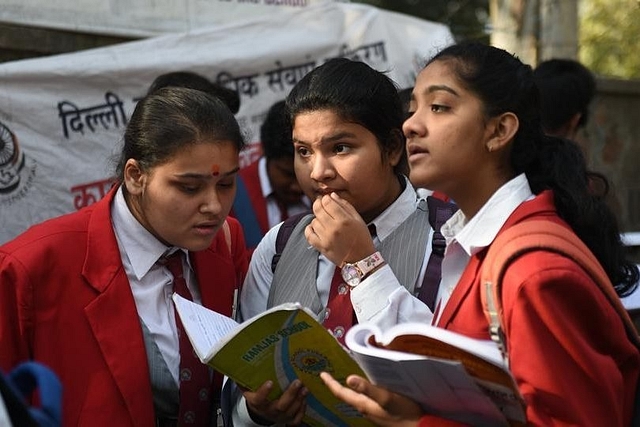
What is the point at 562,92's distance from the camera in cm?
430

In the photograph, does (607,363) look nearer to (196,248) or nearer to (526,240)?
(526,240)

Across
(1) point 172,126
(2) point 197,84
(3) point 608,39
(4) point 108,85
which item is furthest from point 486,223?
(3) point 608,39

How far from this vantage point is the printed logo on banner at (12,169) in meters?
4.09

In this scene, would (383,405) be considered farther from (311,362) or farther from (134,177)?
(134,177)

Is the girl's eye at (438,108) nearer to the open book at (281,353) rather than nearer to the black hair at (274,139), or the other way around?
the open book at (281,353)

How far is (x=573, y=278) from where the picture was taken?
5.65ft

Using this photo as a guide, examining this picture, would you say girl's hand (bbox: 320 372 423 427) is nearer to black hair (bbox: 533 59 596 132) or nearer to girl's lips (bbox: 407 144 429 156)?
girl's lips (bbox: 407 144 429 156)

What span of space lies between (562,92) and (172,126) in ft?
7.56

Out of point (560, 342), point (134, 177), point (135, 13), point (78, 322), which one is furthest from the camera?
point (135, 13)

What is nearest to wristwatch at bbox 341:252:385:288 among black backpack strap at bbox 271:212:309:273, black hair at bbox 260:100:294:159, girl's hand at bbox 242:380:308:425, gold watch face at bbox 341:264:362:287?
gold watch face at bbox 341:264:362:287

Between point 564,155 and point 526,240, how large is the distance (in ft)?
1.37

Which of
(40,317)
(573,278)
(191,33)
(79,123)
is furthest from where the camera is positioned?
(191,33)

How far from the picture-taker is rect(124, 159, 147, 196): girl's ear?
255 centimetres

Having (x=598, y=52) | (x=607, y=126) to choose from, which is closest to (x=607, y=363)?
(x=607, y=126)
